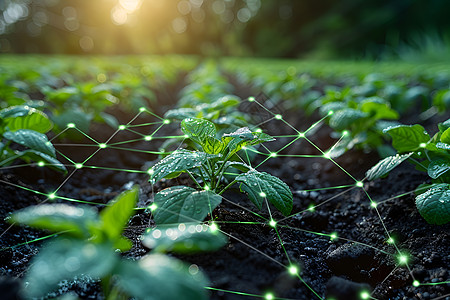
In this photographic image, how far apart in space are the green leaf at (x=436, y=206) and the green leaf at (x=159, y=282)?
3.18ft

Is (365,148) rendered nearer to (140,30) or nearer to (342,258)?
(342,258)

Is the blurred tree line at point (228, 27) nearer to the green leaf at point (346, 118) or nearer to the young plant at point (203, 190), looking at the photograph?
the green leaf at point (346, 118)

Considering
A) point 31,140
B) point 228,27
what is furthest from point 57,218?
point 228,27

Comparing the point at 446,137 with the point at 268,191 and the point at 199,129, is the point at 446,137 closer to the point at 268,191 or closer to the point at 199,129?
the point at 268,191

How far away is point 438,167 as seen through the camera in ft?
4.56

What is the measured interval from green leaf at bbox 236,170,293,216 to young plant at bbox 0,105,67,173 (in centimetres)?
90

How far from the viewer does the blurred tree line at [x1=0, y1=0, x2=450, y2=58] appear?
706 inches

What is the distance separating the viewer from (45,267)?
644 mm

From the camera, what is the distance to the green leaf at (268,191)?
3.96ft

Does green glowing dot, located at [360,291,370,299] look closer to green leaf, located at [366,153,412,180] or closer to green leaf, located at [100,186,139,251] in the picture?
green leaf, located at [366,153,412,180]

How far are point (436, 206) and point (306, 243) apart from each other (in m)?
0.50

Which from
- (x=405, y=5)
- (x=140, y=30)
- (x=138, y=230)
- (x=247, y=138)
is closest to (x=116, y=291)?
(x=138, y=230)

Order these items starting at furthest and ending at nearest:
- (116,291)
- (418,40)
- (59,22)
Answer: (59,22), (418,40), (116,291)

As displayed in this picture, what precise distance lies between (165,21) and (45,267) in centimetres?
3646
